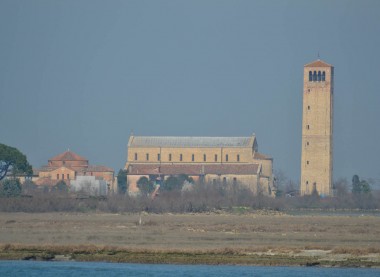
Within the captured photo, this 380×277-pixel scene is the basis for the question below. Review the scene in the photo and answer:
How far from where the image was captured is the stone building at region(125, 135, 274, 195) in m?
124

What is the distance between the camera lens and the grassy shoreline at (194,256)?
147 ft

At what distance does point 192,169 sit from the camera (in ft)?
417

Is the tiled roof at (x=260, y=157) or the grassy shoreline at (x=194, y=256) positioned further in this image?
the tiled roof at (x=260, y=157)

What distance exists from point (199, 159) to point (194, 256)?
275 feet

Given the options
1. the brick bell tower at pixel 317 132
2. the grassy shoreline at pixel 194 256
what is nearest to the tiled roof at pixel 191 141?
the brick bell tower at pixel 317 132

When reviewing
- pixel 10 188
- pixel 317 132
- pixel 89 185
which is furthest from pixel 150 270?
pixel 317 132

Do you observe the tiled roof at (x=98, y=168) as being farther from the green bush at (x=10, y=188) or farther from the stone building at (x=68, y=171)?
the green bush at (x=10, y=188)

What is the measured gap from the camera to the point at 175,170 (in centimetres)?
12631

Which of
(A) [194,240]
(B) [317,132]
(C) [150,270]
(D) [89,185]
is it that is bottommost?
(C) [150,270]

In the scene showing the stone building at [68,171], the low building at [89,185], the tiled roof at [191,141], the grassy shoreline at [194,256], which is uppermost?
the tiled roof at [191,141]

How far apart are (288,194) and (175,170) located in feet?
37.7

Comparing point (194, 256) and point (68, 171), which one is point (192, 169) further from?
point (194, 256)

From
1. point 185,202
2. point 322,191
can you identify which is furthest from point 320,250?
point 322,191

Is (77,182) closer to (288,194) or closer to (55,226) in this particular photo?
(288,194)
